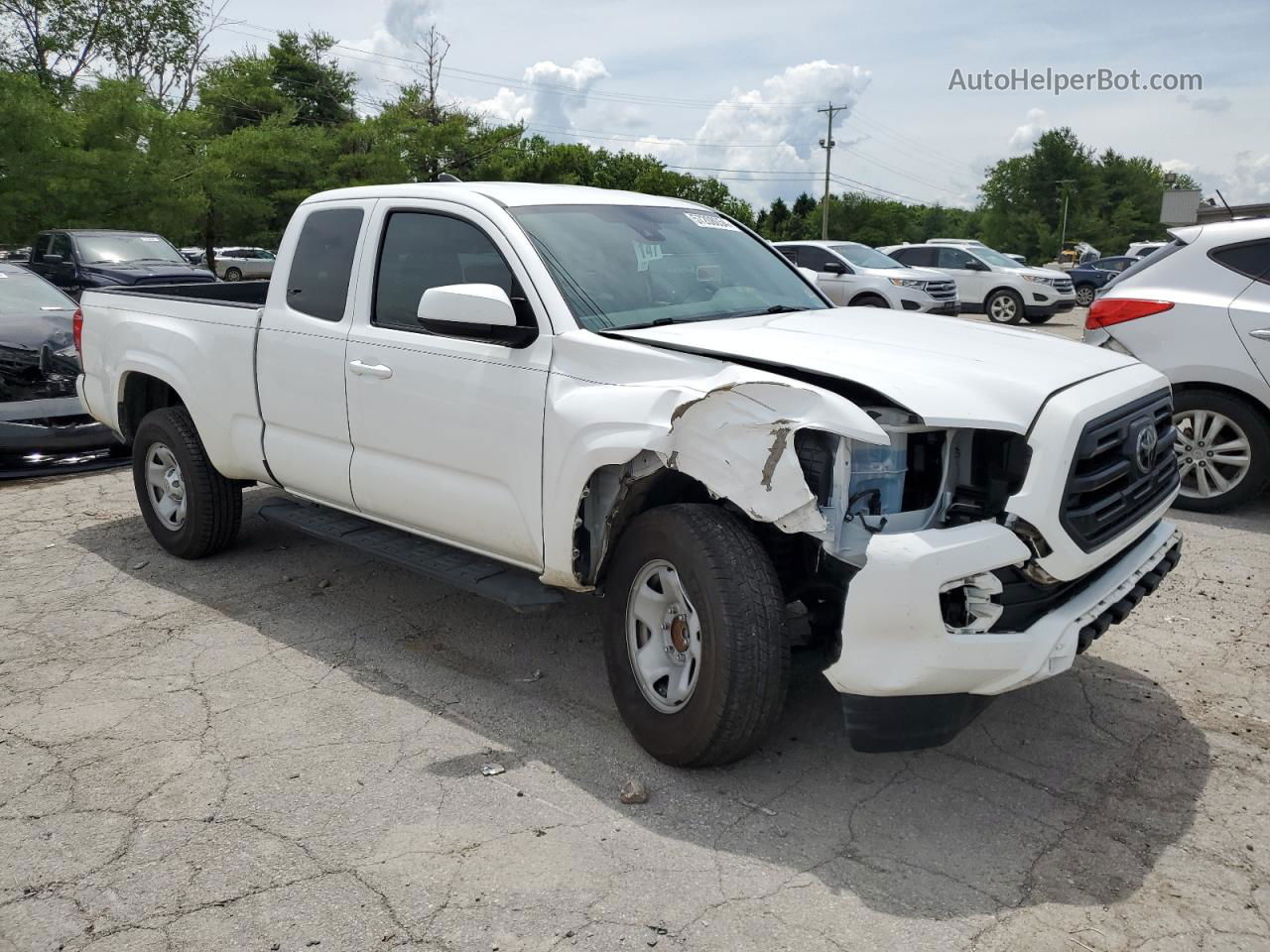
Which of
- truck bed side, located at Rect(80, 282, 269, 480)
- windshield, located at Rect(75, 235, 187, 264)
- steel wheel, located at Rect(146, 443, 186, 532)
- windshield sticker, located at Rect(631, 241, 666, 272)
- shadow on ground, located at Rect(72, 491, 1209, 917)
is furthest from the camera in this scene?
windshield, located at Rect(75, 235, 187, 264)

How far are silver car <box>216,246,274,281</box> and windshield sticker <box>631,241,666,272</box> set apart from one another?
34771 millimetres

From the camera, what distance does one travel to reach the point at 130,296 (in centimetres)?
607

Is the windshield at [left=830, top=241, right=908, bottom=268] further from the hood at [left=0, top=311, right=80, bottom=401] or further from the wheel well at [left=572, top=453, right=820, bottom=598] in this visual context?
the wheel well at [left=572, top=453, right=820, bottom=598]

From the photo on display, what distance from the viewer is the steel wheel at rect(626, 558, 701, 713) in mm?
3502

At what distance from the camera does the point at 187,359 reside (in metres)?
5.53

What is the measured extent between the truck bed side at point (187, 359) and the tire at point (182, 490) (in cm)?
18

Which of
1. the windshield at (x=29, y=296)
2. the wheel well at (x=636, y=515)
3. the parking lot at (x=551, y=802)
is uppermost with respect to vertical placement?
the windshield at (x=29, y=296)

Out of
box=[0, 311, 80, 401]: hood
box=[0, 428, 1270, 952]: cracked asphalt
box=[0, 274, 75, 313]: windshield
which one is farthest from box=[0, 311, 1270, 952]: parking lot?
box=[0, 274, 75, 313]: windshield

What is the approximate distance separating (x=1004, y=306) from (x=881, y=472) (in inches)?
790

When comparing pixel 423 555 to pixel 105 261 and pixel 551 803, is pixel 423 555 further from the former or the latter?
pixel 105 261

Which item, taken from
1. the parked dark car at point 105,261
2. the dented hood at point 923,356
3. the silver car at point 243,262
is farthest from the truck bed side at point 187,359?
the silver car at point 243,262

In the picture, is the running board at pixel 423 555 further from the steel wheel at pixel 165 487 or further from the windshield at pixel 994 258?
the windshield at pixel 994 258

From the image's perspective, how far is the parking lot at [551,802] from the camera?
112 inches

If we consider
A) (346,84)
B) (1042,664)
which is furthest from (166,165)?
(346,84)
